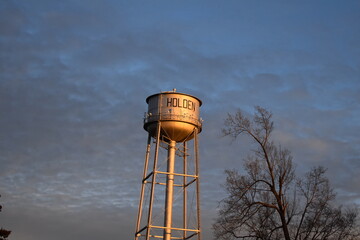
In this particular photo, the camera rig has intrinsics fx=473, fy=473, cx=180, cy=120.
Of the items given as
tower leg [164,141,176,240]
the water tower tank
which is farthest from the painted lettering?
tower leg [164,141,176,240]

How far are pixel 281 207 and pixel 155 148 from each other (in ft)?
38.4

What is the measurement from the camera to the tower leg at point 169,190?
102ft

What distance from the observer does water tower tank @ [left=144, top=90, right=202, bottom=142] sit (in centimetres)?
3256

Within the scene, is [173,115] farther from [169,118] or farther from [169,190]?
[169,190]

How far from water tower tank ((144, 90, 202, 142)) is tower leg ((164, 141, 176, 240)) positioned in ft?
3.12

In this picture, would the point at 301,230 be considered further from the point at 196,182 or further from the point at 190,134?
the point at 190,134

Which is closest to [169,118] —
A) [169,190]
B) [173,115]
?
[173,115]

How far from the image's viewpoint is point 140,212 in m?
30.9

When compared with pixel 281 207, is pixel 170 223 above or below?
above

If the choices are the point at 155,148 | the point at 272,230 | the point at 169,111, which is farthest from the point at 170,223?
the point at 272,230

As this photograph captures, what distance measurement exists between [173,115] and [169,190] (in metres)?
5.13

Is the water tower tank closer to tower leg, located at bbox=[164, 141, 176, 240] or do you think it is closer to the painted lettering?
the painted lettering

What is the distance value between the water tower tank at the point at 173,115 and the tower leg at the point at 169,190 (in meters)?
0.95

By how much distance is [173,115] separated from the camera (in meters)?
32.5
